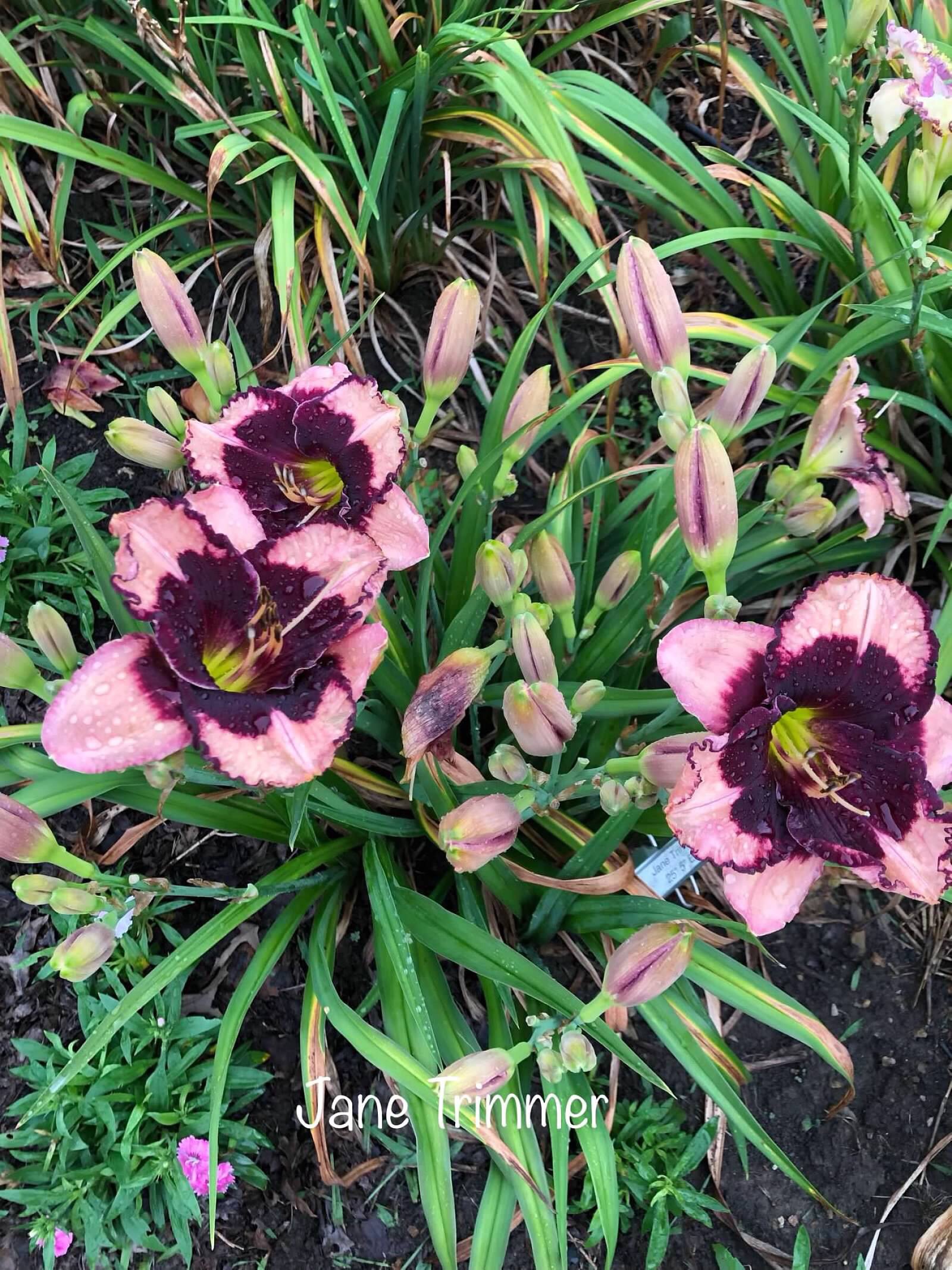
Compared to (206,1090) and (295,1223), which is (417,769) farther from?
(295,1223)

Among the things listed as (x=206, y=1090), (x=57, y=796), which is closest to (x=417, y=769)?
(x=57, y=796)

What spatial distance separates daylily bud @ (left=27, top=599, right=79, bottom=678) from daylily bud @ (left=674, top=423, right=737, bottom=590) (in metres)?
0.77

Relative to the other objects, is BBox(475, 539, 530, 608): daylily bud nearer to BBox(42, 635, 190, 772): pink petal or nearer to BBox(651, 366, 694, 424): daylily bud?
BBox(651, 366, 694, 424): daylily bud

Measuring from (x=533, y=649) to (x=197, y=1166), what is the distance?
40.3 inches

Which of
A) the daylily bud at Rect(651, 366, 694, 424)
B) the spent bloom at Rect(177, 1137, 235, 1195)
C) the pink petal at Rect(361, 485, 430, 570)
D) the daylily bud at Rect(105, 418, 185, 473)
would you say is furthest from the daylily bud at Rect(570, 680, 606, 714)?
the spent bloom at Rect(177, 1137, 235, 1195)

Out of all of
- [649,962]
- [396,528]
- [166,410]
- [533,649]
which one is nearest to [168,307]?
[166,410]

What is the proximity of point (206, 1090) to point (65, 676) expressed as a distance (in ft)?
2.62

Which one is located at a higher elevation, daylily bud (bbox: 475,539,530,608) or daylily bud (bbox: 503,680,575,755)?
daylily bud (bbox: 475,539,530,608)

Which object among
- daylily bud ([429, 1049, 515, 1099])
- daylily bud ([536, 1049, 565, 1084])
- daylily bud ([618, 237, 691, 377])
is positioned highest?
daylily bud ([618, 237, 691, 377])

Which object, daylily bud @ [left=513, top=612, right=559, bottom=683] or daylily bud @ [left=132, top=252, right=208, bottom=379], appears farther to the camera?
daylily bud @ [left=132, top=252, right=208, bottom=379]

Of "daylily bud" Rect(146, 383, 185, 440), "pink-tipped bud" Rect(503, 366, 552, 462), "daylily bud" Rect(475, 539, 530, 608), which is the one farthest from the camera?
"pink-tipped bud" Rect(503, 366, 552, 462)

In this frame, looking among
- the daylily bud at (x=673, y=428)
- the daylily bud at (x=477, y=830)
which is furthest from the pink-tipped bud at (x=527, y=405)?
the daylily bud at (x=477, y=830)

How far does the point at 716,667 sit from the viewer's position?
1.01 metres

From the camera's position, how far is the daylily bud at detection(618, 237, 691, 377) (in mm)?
1206
